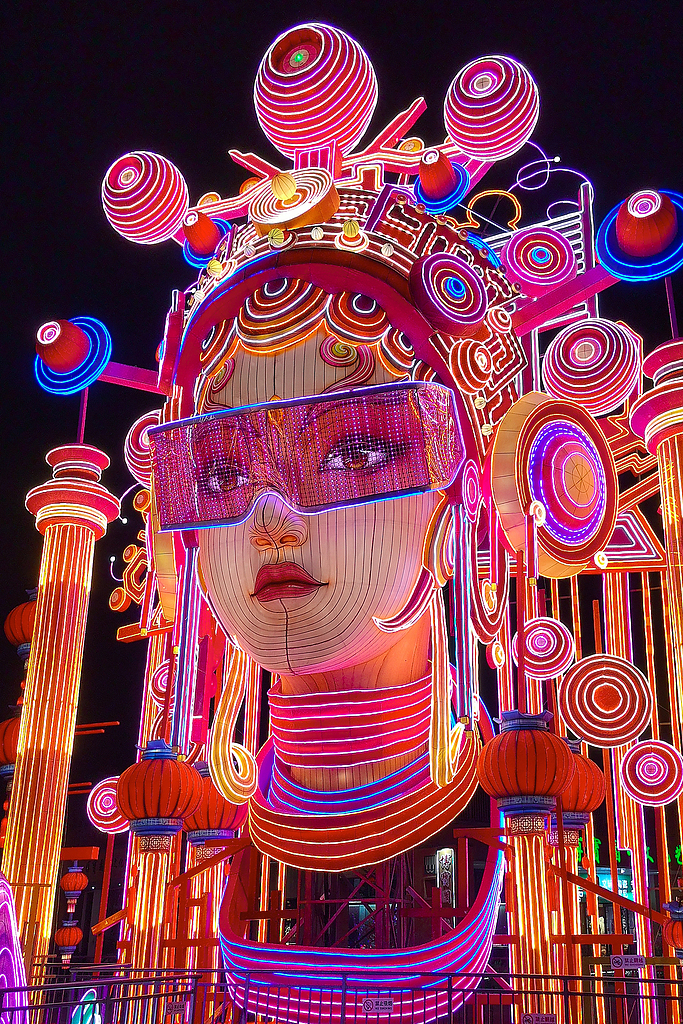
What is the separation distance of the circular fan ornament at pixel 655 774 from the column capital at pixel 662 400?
193 cm

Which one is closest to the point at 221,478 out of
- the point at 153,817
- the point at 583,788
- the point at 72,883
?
the point at 153,817

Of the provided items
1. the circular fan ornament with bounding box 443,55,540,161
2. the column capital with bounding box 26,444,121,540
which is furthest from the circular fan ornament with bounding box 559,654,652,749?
the column capital with bounding box 26,444,121,540

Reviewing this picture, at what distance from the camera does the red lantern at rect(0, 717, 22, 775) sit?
32.0ft

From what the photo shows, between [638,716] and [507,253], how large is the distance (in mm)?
3298

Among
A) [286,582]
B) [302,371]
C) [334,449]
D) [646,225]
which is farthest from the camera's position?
[302,371]

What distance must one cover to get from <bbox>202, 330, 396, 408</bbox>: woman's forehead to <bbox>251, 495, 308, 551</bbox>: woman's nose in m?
0.68

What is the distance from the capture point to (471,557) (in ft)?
20.7

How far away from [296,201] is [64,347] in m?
1.92

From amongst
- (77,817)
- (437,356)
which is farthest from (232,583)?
(77,817)

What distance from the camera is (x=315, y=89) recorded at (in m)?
6.79

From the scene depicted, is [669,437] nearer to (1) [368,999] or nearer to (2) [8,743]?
(1) [368,999]

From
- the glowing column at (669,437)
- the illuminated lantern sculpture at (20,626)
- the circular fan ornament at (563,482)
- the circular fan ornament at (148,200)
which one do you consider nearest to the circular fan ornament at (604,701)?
the glowing column at (669,437)

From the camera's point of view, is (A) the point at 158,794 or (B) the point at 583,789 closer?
(B) the point at 583,789

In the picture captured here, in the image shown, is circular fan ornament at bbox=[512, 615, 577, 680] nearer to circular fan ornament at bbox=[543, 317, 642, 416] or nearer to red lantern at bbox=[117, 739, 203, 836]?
circular fan ornament at bbox=[543, 317, 642, 416]
